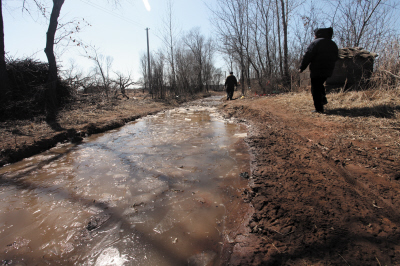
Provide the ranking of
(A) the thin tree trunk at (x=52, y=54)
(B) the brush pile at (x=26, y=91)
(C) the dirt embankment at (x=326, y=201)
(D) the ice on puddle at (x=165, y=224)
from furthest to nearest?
1. (A) the thin tree trunk at (x=52, y=54)
2. (B) the brush pile at (x=26, y=91)
3. (D) the ice on puddle at (x=165, y=224)
4. (C) the dirt embankment at (x=326, y=201)

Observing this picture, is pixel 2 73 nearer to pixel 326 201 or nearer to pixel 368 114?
pixel 326 201

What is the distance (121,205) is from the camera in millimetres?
1984

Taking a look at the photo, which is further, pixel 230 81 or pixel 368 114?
pixel 230 81

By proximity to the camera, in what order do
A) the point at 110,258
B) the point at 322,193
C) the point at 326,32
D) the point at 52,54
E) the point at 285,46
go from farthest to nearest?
the point at 285,46, the point at 52,54, the point at 326,32, the point at 322,193, the point at 110,258

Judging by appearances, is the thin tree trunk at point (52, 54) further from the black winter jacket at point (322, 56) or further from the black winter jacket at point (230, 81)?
the black winter jacket at point (230, 81)

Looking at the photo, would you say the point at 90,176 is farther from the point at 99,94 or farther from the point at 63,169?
the point at 99,94

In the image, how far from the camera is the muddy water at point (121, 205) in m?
1.45

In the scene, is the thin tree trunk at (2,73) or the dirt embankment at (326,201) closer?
the dirt embankment at (326,201)

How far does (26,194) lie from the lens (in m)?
2.28

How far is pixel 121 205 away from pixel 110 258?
2.04 ft

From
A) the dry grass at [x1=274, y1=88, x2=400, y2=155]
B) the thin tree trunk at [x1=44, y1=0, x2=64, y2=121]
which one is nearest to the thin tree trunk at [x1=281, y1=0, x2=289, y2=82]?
the dry grass at [x1=274, y1=88, x2=400, y2=155]

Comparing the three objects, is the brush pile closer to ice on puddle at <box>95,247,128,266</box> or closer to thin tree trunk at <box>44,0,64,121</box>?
thin tree trunk at <box>44,0,64,121</box>

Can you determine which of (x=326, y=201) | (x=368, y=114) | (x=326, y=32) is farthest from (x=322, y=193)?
(x=326, y=32)

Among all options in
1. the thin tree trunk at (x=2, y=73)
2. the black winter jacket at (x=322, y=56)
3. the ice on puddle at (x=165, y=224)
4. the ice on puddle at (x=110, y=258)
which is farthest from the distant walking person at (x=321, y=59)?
the thin tree trunk at (x=2, y=73)
